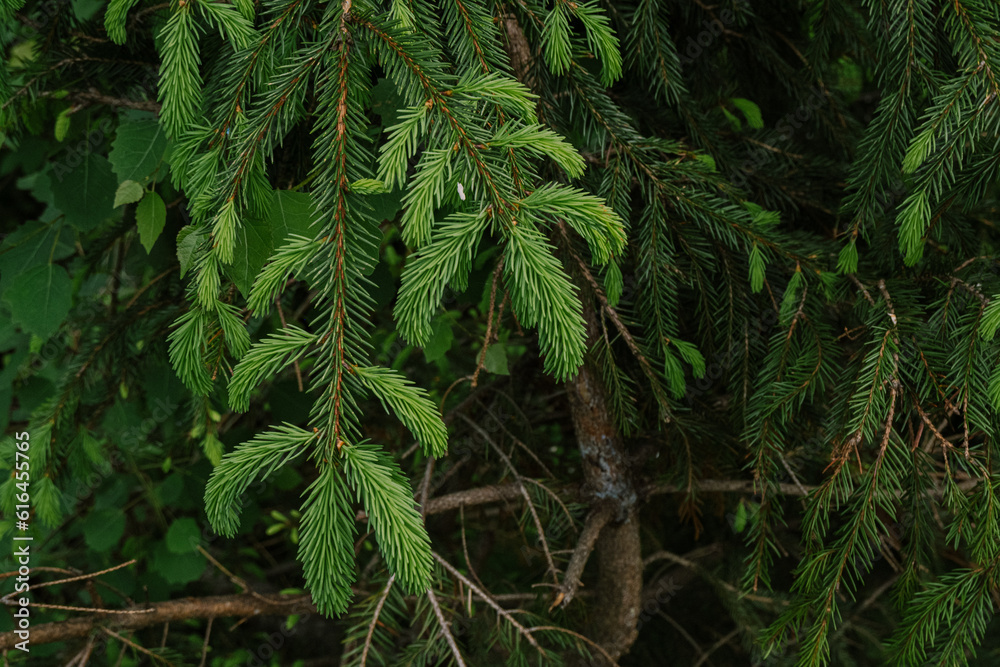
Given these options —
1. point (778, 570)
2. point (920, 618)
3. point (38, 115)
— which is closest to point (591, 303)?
point (920, 618)

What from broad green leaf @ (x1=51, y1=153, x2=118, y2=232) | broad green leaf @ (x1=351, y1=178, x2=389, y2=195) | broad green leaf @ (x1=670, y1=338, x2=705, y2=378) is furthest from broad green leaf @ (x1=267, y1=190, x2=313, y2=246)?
broad green leaf @ (x1=51, y1=153, x2=118, y2=232)

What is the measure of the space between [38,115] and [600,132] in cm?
124

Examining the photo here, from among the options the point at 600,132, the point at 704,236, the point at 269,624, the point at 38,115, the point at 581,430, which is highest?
the point at 600,132

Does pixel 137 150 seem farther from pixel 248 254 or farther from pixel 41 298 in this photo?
pixel 248 254

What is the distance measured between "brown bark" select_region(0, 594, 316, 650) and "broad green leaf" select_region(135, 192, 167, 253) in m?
0.79

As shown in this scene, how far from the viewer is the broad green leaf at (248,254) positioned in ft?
2.89

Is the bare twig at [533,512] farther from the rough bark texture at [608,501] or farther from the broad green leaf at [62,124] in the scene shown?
the broad green leaf at [62,124]

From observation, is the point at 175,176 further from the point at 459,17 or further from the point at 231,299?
the point at 459,17

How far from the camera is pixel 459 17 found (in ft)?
3.04

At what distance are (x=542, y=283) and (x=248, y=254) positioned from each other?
0.41m

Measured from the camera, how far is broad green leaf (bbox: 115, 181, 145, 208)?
48.0 inches

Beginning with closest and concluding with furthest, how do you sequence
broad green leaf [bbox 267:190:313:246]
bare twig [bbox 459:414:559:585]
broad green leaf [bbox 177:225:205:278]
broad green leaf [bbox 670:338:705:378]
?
broad green leaf [bbox 177:225:205:278], broad green leaf [bbox 267:190:313:246], broad green leaf [bbox 670:338:705:378], bare twig [bbox 459:414:559:585]

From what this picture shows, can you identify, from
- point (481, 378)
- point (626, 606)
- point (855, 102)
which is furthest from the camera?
point (855, 102)

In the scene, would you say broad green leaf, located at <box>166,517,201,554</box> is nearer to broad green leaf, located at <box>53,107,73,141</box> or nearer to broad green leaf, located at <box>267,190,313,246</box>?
broad green leaf, located at <box>53,107,73,141</box>
